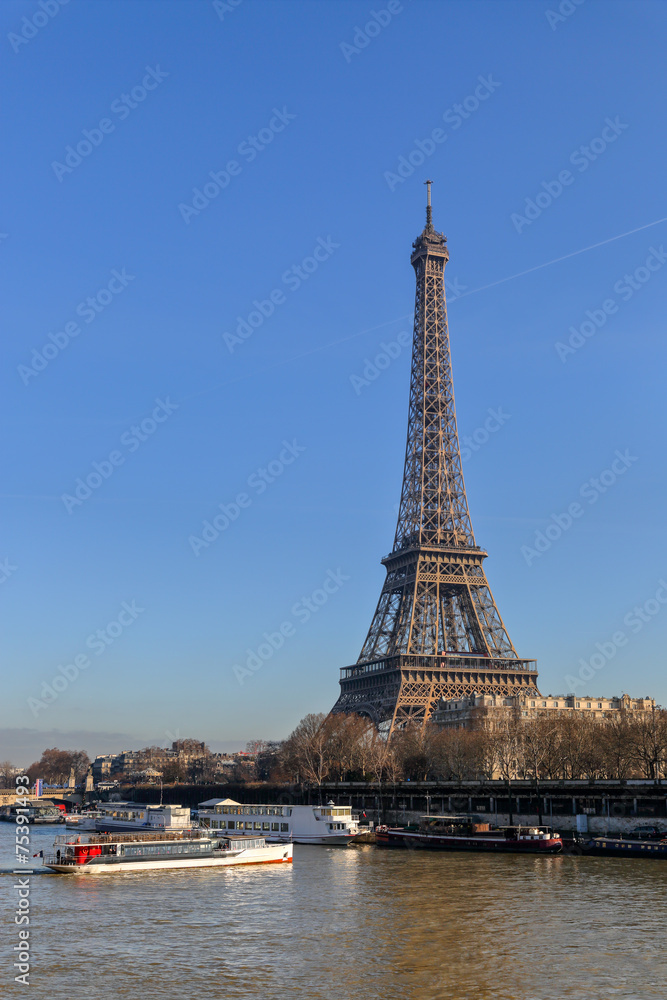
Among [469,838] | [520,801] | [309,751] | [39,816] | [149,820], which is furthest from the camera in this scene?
[39,816]

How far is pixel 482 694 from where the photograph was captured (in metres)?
147

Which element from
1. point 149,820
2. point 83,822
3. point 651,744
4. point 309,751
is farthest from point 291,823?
point 309,751

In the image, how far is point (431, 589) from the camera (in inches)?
6191

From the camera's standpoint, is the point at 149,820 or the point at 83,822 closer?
the point at 149,820

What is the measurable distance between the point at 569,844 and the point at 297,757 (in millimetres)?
72373

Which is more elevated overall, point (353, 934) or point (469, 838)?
point (353, 934)

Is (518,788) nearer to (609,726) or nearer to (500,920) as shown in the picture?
(609,726)

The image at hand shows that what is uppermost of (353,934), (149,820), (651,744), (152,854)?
(651,744)

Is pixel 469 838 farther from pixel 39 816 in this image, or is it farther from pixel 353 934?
pixel 39 816

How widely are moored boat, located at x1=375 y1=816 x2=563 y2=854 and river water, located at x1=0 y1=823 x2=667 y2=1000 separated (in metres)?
10.2

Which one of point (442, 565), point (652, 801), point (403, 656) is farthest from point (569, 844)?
point (442, 565)

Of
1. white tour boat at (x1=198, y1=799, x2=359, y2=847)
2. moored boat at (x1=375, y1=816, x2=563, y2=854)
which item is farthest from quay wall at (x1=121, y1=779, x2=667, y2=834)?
white tour boat at (x1=198, y1=799, x2=359, y2=847)

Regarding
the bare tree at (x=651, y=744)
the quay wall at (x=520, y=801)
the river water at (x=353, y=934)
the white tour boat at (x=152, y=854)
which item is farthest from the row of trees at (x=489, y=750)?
the river water at (x=353, y=934)

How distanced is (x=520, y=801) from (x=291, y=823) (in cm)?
2386
